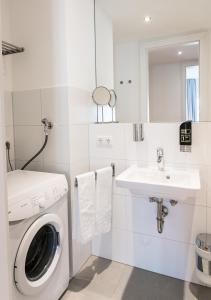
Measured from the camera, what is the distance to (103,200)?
1757 mm

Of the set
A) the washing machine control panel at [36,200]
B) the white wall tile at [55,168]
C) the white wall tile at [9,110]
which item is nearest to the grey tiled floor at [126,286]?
Result: the washing machine control panel at [36,200]

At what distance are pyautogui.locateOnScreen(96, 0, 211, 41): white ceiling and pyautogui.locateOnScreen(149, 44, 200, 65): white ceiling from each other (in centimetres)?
11

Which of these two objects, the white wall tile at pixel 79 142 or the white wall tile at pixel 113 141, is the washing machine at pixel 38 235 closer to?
the white wall tile at pixel 79 142

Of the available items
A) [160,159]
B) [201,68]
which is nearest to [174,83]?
[201,68]

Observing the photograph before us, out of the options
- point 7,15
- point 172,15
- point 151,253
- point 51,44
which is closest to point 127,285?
point 151,253

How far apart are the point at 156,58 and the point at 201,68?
14.4 inches

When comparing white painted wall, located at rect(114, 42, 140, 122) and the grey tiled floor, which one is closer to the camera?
the grey tiled floor

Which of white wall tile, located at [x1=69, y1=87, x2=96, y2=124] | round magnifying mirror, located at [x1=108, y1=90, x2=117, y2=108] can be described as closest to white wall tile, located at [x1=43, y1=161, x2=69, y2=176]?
white wall tile, located at [x1=69, y1=87, x2=96, y2=124]

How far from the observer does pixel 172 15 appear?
1.77m

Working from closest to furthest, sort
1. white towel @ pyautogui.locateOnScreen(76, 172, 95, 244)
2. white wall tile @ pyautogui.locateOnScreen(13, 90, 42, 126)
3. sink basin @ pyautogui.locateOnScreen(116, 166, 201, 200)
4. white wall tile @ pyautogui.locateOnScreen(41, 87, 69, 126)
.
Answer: sink basin @ pyautogui.locateOnScreen(116, 166, 201, 200) → white towel @ pyautogui.locateOnScreen(76, 172, 95, 244) → white wall tile @ pyautogui.locateOnScreen(41, 87, 69, 126) → white wall tile @ pyautogui.locateOnScreen(13, 90, 42, 126)

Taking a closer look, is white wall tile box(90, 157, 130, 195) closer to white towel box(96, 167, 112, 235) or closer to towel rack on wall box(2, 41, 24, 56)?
white towel box(96, 167, 112, 235)

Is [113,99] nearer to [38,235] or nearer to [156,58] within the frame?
[156,58]

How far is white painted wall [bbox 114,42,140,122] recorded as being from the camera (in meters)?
1.96

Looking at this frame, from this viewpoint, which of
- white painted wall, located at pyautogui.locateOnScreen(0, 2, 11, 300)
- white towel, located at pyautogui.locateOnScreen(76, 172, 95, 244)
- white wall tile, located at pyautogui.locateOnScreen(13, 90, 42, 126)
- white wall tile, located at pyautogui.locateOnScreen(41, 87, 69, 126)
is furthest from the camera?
white wall tile, located at pyautogui.locateOnScreen(13, 90, 42, 126)
